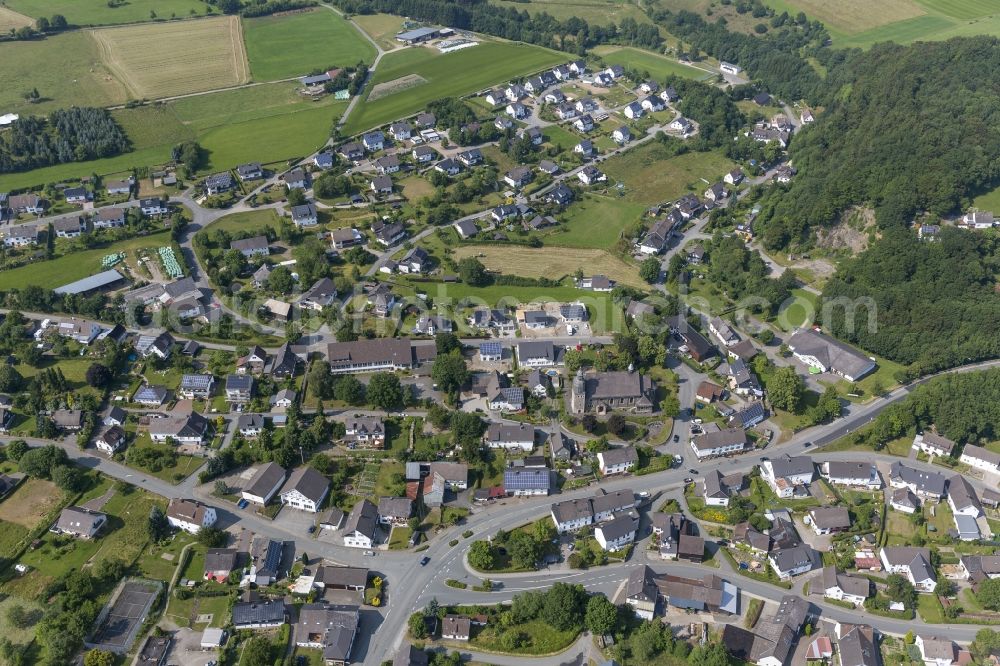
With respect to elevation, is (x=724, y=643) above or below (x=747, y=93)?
below

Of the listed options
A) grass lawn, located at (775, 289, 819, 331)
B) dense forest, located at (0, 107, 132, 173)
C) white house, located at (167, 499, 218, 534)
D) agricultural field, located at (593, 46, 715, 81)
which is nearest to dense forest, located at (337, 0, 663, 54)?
agricultural field, located at (593, 46, 715, 81)

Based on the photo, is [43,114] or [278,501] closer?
[278,501]

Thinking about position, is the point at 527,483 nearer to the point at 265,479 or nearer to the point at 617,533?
the point at 617,533

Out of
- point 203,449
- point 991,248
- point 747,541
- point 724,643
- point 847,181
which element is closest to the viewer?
point 724,643

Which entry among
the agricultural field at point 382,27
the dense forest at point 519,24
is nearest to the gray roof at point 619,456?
the dense forest at point 519,24

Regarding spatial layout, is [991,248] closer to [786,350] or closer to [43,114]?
[786,350]

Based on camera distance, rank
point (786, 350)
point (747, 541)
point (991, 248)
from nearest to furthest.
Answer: point (747, 541) → point (786, 350) → point (991, 248)

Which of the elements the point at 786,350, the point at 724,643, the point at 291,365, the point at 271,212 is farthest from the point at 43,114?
the point at 724,643
